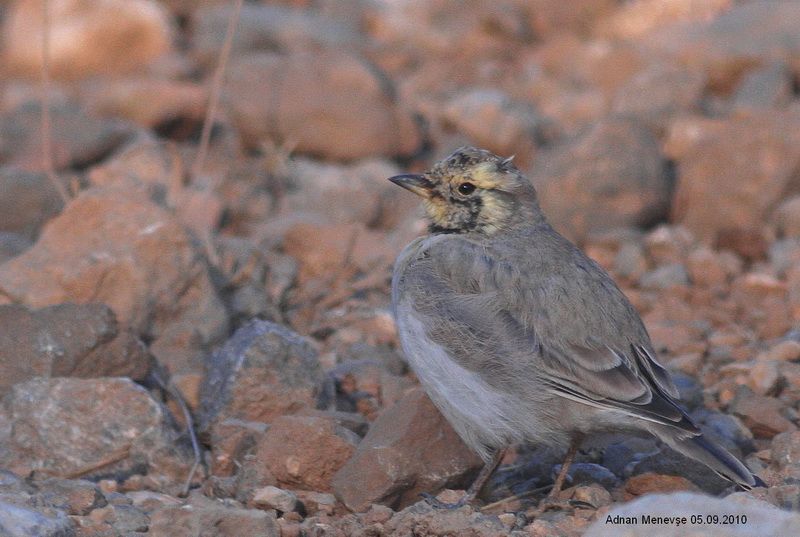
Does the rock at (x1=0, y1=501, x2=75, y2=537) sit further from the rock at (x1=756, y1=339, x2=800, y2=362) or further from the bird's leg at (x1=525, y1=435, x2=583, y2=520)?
the rock at (x1=756, y1=339, x2=800, y2=362)

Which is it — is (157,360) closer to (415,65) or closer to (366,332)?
(366,332)

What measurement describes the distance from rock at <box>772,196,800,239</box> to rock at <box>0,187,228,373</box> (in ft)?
12.4

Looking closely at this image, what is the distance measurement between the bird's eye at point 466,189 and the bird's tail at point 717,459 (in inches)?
58.5

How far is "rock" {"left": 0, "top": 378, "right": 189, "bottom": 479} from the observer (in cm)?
476

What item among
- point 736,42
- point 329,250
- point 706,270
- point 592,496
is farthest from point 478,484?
point 736,42

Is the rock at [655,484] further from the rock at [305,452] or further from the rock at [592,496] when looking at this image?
the rock at [305,452]

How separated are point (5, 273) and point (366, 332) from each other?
1.90m

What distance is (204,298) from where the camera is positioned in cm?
614

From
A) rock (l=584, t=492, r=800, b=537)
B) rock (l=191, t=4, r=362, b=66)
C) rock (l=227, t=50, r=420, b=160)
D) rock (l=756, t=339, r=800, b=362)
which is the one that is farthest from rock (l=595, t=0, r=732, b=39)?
rock (l=584, t=492, r=800, b=537)

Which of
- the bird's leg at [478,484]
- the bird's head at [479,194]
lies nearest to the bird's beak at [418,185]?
the bird's head at [479,194]

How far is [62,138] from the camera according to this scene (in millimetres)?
8797

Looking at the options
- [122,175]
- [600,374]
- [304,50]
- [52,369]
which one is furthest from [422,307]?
[304,50]

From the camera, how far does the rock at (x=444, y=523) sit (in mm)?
4055

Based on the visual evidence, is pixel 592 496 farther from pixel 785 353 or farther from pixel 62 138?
pixel 62 138
